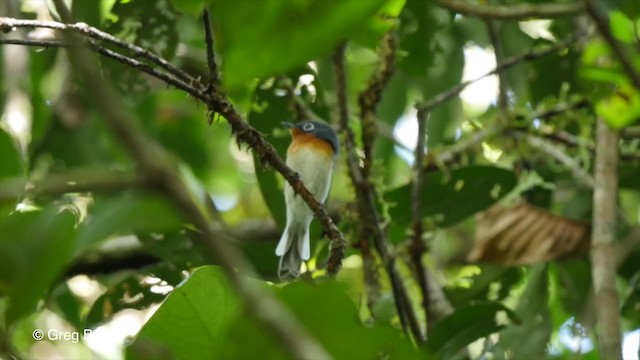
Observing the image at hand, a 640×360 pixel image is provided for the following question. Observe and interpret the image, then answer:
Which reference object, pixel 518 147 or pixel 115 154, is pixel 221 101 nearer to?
pixel 518 147

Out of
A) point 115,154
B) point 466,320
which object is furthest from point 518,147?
point 115,154

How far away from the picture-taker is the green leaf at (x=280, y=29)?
1215 mm

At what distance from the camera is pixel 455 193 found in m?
3.10

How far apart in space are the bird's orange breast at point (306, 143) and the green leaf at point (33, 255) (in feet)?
5.84

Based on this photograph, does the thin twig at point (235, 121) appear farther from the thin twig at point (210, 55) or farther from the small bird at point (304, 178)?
the small bird at point (304, 178)

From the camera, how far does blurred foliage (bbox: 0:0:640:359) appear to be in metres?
1.27

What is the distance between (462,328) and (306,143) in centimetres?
104

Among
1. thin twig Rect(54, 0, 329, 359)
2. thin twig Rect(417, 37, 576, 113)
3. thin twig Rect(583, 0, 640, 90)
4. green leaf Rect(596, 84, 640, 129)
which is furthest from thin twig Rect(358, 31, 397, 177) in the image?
thin twig Rect(54, 0, 329, 359)

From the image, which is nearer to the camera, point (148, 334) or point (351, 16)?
point (351, 16)

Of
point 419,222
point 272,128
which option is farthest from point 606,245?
point 272,128

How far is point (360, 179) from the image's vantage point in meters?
2.77

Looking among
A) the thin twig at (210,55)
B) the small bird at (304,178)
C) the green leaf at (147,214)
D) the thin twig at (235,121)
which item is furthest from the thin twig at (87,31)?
the small bird at (304,178)

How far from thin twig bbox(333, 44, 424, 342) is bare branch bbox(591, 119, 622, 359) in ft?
1.63

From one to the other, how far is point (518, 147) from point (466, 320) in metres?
1.20
